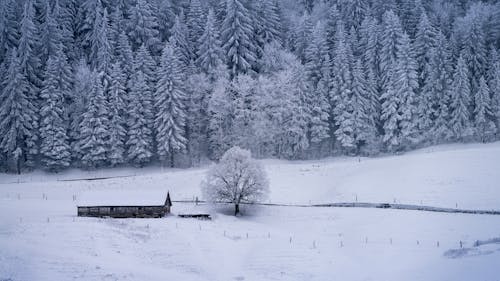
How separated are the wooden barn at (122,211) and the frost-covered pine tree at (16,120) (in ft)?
82.3

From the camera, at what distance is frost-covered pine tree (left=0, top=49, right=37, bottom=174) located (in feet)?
234

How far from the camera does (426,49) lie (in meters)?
81.5

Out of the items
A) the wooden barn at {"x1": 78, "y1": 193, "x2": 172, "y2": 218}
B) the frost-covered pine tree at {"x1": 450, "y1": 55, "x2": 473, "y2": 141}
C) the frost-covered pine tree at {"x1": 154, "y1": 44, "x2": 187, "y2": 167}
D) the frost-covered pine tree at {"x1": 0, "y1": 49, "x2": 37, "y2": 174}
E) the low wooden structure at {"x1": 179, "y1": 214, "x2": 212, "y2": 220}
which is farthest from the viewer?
the frost-covered pine tree at {"x1": 450, "y1": 55, "x2": 473, "y2": 141}

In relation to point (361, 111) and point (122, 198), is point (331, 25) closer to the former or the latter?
point (361, 111)

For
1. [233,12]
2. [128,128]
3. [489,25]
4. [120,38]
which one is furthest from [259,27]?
[489,25]

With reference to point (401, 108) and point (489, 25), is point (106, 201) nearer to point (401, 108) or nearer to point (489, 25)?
point (401, 108)

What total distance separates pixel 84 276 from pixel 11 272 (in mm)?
4058

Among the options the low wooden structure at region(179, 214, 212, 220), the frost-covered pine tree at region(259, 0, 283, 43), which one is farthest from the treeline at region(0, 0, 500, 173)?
the low wooden structure at region(179, 214, 212, 220)

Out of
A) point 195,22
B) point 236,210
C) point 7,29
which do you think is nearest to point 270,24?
point 195,22

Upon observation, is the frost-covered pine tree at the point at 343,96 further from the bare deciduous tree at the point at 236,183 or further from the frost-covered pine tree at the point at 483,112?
the bare deciduous tree at the point at 236,183

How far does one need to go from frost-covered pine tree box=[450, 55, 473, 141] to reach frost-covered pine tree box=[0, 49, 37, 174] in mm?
57224

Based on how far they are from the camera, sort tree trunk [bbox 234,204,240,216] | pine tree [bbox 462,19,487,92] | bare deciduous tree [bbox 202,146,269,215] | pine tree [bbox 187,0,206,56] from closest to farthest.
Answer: bare deciduous tree [bbox 202,146,269,215], tree trunk [bbox 234,204,240,216], pine tree [bbox 462,19,487,92], pine tree [bbox 187,0,206,56]

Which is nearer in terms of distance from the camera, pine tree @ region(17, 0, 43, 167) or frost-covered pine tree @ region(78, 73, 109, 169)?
frost-covered pine tree @ region(78, 73, 109, 169)

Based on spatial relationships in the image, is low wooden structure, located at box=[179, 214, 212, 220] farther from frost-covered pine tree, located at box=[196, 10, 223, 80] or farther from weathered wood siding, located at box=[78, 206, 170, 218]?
frost-covered pine tree, located at box=[196, 10, 223, 80]
